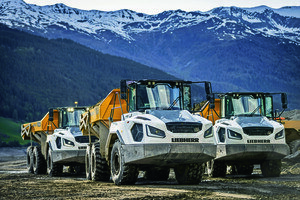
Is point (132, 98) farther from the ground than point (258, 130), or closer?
farther from the ground

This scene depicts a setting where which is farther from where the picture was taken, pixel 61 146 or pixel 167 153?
pixel 61 146

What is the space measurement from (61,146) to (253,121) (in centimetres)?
785

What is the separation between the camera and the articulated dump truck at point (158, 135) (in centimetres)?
1330

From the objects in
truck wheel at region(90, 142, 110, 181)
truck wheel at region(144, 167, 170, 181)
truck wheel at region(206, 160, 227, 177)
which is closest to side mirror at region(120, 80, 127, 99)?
truck wheel at region(90, 142, 110, 181)

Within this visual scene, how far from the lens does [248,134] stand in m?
17.6

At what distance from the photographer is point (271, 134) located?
691 inches

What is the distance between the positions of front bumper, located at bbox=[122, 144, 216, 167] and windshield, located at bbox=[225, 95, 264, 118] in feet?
16.7

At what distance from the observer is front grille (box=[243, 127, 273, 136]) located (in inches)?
691

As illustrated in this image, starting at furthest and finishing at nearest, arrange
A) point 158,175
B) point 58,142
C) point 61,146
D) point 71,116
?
1. point 71,116
2. point 58,142
3. point 61,146
4. point 158,175

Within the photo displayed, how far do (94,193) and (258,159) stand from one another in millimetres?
7227

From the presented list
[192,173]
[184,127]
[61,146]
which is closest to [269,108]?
[192,173]

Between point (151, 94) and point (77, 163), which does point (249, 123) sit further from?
point (77, 163)

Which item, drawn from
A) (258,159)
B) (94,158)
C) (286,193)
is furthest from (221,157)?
(286,193)

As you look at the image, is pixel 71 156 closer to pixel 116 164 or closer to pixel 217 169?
pixel 217 169
